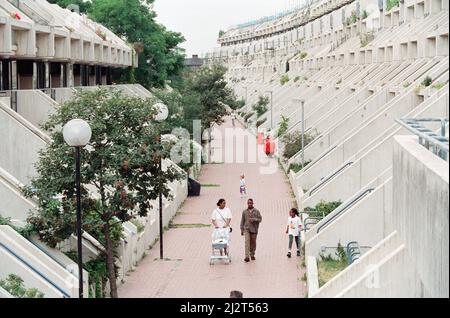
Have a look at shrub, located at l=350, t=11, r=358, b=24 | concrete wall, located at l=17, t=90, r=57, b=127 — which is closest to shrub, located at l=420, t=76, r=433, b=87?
concrete wall, located at l=17, t=90, r=57, b=127

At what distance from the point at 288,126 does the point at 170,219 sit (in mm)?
19760

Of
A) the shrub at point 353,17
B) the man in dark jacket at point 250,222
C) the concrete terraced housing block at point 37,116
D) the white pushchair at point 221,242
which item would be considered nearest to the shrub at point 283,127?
the concrete terraced housing block at point 37,116

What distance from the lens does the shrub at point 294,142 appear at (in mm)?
39031

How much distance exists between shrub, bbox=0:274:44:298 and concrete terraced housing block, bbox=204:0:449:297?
4342 millimetres

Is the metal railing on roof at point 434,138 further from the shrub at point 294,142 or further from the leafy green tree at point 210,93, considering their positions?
the leafy green tree at point 210,93

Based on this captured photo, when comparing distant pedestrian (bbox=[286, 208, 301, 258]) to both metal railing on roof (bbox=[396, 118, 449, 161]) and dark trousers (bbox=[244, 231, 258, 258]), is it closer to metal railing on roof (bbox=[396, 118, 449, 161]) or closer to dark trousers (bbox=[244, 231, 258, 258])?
dark trousers (bbox=[244, 231, 258, 258])

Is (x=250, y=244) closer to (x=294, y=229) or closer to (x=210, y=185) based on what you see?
(x=294, y=229)

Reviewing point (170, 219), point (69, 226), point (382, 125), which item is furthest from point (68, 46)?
point (69, 226)

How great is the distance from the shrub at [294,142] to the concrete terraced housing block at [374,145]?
313 mm

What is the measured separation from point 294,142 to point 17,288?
25.8 m

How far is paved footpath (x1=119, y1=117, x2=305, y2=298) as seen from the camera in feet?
60.6

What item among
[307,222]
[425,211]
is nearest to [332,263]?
[307,222]

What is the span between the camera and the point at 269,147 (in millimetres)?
49000
